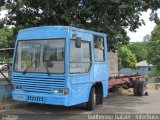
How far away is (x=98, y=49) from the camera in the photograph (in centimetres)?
1459

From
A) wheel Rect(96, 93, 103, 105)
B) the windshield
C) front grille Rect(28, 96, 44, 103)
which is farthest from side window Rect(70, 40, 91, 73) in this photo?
wheel Rect(96, 93, 103, 105)

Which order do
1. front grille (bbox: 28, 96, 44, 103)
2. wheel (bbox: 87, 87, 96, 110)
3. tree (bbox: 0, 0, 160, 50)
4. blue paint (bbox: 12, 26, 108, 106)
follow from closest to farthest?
blue paint (bbox: 12, 26, 108, 106) → front grille (bbox: 28, 96, 44, 103) → wheel (bbox: 87, 87, 96, 110) → tree (bbox: 0, 0, 160, 50)

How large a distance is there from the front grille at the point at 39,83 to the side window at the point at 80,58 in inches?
23.8

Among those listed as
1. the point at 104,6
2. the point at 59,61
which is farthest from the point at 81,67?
the point at 104,6

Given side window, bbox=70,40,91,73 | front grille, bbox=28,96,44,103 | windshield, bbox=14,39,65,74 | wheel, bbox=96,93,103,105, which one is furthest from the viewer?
wheel, bbox=96,93,103,105

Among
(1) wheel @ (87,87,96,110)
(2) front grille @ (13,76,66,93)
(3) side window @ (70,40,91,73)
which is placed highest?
(3) side window @ (70,40,91,73)

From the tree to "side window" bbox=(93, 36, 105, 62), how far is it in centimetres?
205

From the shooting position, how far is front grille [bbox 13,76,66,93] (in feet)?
39.6

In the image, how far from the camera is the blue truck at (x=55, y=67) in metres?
12.1

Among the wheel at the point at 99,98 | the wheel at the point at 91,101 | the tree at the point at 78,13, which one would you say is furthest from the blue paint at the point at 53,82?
the tree at the point at 78,13

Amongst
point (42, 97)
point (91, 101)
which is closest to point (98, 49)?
point (91, 101)

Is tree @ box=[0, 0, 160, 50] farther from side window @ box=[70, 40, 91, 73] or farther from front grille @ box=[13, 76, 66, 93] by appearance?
front grille @ box=[13, 76, 66, 93]

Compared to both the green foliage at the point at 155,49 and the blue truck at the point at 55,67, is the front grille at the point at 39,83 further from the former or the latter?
the green foliage at the point at 155,49

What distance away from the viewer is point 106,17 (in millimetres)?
17312
